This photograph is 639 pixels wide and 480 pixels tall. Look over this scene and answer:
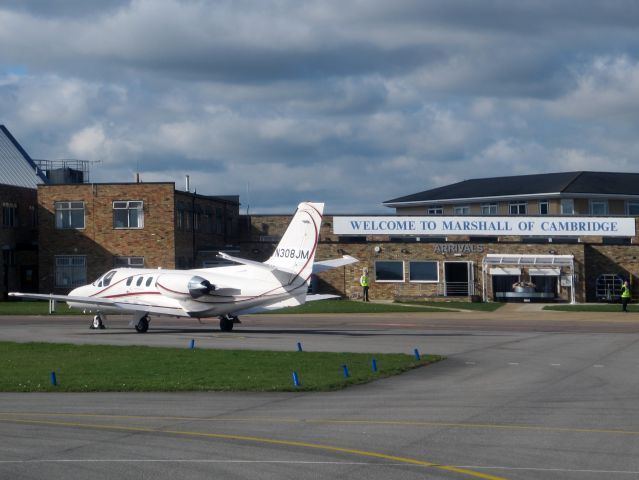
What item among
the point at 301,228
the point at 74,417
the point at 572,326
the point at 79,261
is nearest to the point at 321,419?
the point at 74,417

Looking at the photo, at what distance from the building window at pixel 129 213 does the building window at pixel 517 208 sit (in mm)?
35936

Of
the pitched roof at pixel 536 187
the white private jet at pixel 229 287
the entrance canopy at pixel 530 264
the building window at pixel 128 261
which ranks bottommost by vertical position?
the white private jet at pixel 229 287

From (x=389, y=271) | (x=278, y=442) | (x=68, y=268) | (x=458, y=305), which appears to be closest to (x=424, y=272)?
(x=389, y=271)

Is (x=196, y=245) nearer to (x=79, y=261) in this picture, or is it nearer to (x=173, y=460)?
(x=79, y=261)

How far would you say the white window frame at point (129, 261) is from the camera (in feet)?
229

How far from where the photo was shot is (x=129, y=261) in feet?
229

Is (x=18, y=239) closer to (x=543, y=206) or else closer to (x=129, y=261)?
(x=129, y=261)

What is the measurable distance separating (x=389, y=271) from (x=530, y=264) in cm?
917

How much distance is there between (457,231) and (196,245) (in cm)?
1795

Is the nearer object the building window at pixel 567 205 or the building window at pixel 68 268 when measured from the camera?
the building window at pixel 68 268

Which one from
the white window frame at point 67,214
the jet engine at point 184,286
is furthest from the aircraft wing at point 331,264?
the white window frame at point 67,214

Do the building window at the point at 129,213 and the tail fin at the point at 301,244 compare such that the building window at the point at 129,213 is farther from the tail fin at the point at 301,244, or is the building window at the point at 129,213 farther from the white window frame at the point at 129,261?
the tail fin at the point at 301,244

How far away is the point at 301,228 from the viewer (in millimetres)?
39594

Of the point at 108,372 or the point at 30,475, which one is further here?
the point at 108,372
